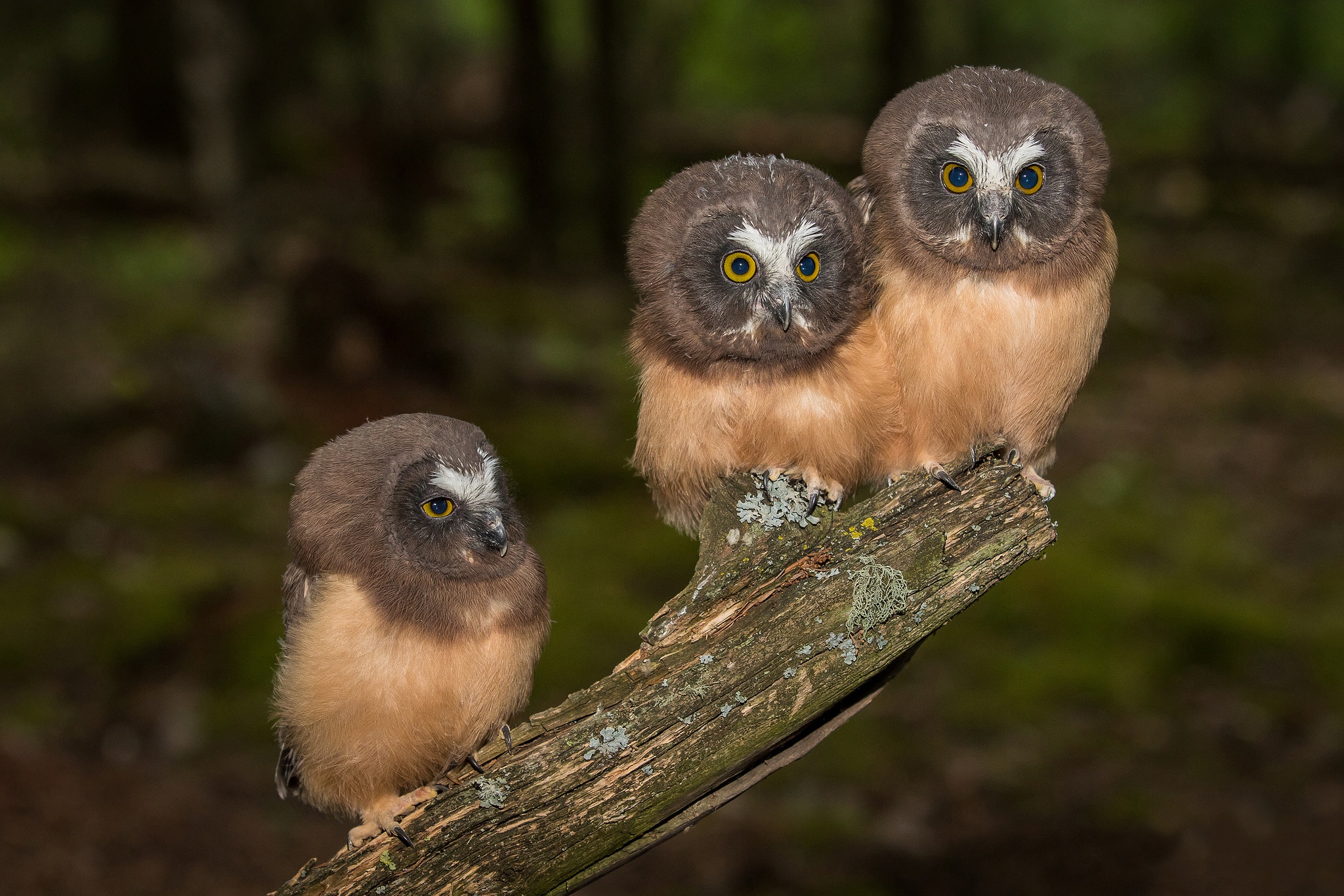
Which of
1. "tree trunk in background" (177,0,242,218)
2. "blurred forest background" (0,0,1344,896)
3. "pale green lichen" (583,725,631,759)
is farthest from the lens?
"tree trunk in background" (177,0,242,218)

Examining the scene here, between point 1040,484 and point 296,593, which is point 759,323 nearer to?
point 1040,484

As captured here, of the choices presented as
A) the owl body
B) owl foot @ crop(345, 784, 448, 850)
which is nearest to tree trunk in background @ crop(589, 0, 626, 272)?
the owl body

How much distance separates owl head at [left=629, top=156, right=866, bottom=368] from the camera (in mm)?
3695

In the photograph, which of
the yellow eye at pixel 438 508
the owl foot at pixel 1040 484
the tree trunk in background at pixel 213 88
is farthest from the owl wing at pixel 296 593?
the tree trunk in background at pixel 213 88

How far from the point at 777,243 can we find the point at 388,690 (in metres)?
1.93

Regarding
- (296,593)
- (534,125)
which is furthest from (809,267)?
(534,125)

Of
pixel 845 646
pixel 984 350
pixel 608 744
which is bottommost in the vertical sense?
pixel 608 744

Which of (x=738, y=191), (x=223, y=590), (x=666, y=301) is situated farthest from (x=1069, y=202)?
(x=223, y=590)

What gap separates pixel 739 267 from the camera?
3777 mm

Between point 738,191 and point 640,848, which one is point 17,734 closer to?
point 640,848

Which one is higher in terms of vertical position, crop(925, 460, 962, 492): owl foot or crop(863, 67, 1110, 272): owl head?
crop(863, 67, 1110, 272): owl head

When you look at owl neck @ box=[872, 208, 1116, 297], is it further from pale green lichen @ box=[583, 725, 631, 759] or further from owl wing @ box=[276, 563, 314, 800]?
owl wing @ box=[276, 563, 314, 800]

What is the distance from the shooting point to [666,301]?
3.97 metres

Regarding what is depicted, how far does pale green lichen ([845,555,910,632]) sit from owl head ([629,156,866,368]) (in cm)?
79
